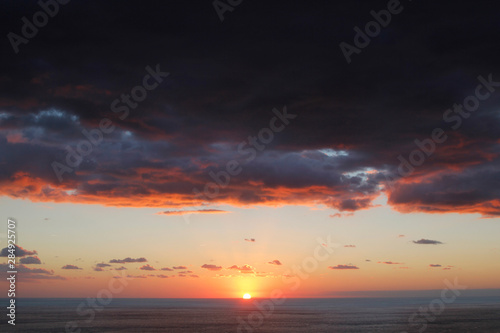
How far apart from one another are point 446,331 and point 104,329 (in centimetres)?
6832

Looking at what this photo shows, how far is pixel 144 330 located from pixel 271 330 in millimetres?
26579

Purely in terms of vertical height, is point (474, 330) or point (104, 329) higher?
point (104, 329)

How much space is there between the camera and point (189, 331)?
91.7 meters

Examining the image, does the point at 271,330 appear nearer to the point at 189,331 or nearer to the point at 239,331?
the point at 239,331

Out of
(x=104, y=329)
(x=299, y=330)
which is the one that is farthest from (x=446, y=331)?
(x=104, y=329)

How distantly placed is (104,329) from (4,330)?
19.0m

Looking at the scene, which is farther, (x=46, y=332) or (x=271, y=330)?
(x=271, y=330)

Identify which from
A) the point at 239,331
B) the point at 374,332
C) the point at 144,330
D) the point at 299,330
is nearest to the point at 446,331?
the point at 374,332

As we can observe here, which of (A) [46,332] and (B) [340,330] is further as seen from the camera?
(B) [340,330]

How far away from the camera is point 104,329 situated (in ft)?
307

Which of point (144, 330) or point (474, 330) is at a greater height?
point (144, 330)

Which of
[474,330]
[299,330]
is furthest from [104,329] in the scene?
[474,330]

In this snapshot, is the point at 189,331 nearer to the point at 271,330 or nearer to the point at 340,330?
the point at 271,330

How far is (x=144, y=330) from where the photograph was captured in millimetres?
94375
